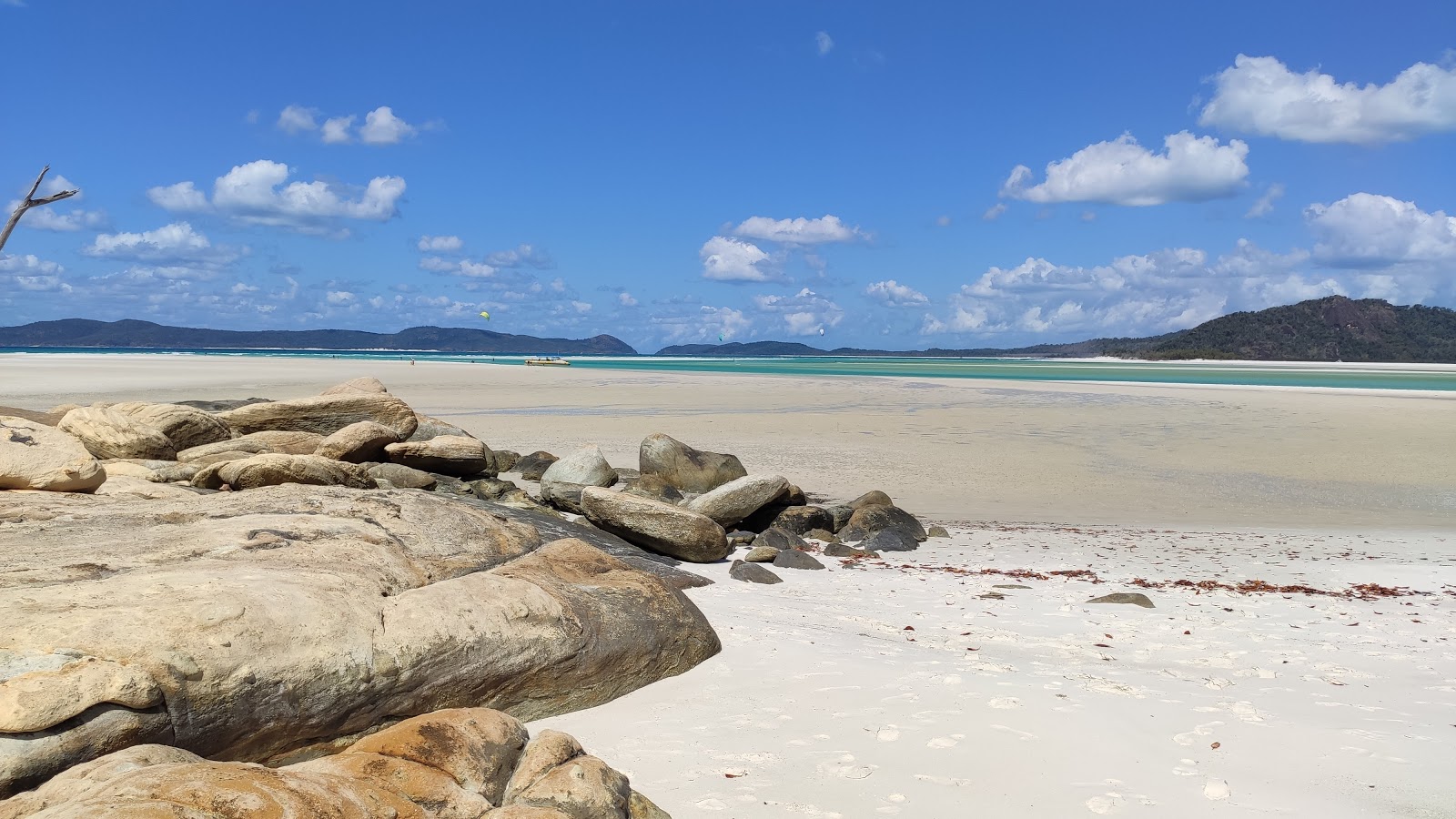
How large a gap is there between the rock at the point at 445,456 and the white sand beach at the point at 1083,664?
4956mm

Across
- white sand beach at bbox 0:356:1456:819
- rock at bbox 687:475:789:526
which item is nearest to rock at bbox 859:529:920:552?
white sand beach at bbox 0:356:1456:819

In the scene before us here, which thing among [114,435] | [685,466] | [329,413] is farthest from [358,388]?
[685,466]

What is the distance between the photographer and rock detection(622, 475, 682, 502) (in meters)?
12.9

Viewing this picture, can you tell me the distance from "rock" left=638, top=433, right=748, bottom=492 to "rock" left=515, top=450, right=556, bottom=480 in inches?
81.7

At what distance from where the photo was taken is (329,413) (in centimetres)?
1387

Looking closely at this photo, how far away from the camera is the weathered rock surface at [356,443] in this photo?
38.4ft

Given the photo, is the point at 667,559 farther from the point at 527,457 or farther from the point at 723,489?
the point at 527,457

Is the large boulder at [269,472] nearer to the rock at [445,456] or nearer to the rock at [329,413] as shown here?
the rock at [445,456]

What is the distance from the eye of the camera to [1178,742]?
15.2 ft

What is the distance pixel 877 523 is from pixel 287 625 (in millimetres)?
7773

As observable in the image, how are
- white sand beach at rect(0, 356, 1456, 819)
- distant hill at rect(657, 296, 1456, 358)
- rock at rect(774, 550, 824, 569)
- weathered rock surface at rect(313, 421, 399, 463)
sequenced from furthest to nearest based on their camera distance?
distant hill at rect(657, 296, 1456, 358), weathered rock surface at rect(313, 421, 399, 463), rock at rect(774, 550, 824, 569), white sand beach at rect(0, 356, 1456, 819)

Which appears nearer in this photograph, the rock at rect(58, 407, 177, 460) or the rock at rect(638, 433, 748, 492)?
the rock at rect(58, 407, 177, 460)

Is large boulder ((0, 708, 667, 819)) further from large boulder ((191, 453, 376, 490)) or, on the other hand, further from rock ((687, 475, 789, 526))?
rock ((687, 475, 789, 526))

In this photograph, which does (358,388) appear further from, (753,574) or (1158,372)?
(1158,372)
